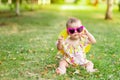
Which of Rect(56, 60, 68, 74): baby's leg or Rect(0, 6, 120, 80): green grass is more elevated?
Rect(56, 60, 68, 74): baby's leg

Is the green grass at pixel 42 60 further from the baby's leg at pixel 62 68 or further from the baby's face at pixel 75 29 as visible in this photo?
the baby's face at pixel 75 29

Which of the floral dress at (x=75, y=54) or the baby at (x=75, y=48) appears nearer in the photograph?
the baby at (x=75, y=48)

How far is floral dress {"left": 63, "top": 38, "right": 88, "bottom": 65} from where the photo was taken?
6.92 meters

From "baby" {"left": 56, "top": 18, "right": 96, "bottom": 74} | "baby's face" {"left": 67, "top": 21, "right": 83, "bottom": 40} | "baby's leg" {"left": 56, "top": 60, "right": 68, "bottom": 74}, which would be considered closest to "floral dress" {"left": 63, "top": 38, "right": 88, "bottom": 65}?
"baby" {"left": 56, "top": 18, "right": 96, "bottom": 74}

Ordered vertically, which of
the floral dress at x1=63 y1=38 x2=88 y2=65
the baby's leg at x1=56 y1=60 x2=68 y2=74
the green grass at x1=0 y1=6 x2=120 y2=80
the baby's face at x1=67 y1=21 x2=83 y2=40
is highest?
the baby's face at x1=67 y1=21 x2=83 y2=40

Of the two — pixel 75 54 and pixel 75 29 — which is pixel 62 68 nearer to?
pixel 75 54

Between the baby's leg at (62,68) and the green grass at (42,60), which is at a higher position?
the baby's leg at (62,68)

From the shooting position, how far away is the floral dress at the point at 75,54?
6.92m

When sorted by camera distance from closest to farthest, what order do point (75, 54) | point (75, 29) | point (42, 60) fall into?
point (75, 29) < point (75, 54) < point (42, 60)

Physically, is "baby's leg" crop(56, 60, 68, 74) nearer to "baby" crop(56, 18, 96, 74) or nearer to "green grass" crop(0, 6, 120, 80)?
"baby" crop(56, 18, 96, 74)

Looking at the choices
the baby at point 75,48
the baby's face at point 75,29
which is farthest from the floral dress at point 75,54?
the baby's face at point 75,29

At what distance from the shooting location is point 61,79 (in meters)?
6.23

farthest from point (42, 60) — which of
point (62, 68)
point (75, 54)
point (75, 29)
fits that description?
point (75, 29)

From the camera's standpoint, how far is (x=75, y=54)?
273 inches
